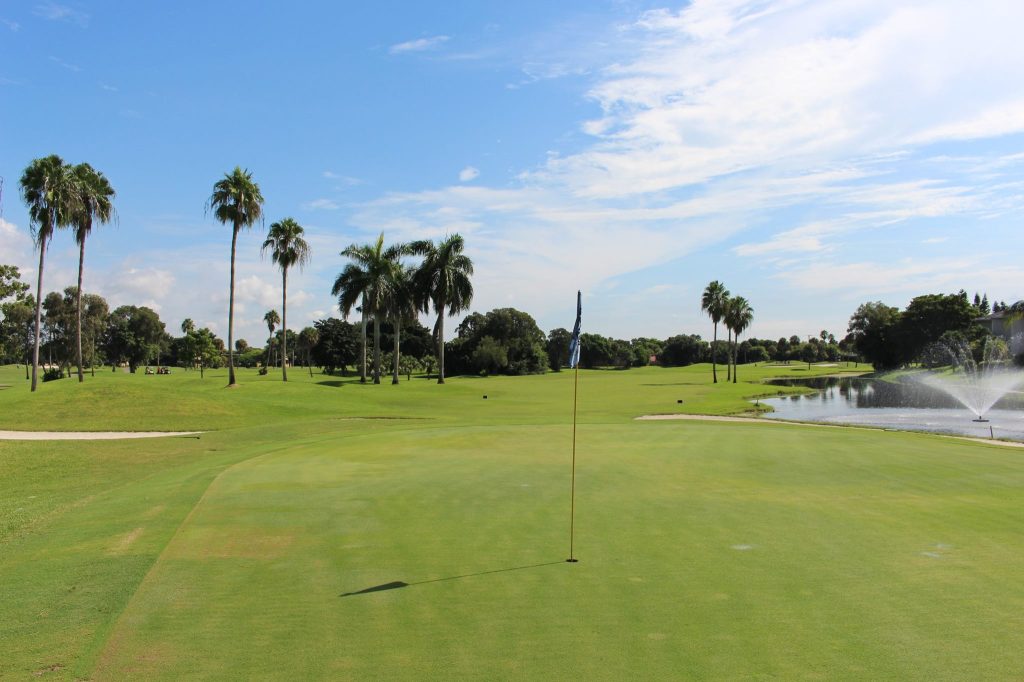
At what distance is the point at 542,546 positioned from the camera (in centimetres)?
1031

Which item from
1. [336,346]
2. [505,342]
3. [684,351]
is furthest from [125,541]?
[684,351]

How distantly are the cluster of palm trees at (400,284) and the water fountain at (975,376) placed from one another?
44924 mm

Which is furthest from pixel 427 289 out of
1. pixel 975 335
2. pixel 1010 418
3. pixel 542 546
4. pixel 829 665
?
pixel 975 335

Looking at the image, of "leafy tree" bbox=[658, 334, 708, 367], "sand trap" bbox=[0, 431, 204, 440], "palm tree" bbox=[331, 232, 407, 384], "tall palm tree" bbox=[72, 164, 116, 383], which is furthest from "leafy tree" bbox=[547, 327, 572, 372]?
"sand trap" bbox=[0, 431, 204, 440]

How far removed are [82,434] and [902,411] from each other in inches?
2069

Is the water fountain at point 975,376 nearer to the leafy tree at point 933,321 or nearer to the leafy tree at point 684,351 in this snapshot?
the leafy tree at point 933,321

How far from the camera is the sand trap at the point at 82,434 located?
1177 inches

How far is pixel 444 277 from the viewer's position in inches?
2680

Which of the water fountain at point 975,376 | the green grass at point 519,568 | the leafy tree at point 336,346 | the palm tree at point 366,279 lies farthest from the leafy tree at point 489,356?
the green grass at point 519,568

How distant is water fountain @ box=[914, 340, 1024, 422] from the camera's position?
213 ft

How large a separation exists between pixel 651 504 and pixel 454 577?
5.62 m

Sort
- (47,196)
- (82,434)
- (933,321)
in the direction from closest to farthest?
(82,434) → (47,196) → (933,321)

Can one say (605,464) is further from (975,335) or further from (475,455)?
(975,335)

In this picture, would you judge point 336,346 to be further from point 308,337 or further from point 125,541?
point 125,541
